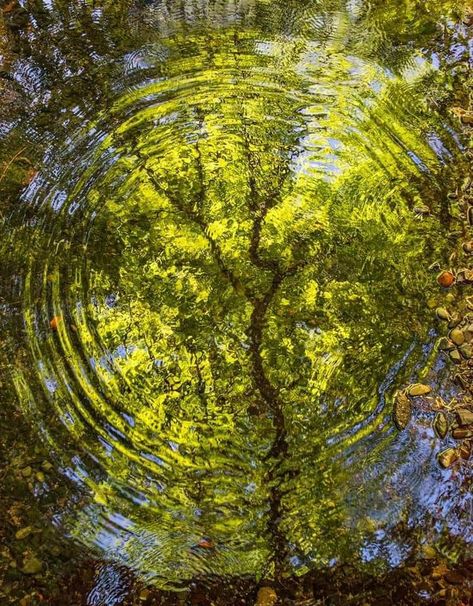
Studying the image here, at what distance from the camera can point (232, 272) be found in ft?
8.00

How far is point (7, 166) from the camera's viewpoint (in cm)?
259

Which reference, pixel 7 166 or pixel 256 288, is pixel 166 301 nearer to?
pixel 256 288

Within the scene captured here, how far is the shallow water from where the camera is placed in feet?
6.46

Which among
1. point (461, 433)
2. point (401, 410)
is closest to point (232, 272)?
point (401, 410)

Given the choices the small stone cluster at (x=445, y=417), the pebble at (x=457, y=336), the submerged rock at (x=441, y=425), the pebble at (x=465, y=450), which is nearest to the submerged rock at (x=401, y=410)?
the small stone cluster at (x=445, y=417)

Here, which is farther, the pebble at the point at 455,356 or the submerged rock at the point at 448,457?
the pebble at the point at 455,356

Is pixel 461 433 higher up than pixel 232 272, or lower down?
lower down

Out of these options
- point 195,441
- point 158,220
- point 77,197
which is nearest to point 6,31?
point 77,197

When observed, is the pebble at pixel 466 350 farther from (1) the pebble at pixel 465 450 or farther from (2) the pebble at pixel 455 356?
(1) the pebble at pixel 465 450

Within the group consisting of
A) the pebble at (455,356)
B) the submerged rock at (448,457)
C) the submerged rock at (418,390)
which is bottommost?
the submerged rock at (448,457)

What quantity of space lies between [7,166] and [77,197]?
376 mm

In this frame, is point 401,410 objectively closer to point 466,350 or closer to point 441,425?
point 441,425

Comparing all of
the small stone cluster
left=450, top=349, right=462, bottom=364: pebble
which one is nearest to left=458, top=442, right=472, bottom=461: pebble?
the small stone cluster

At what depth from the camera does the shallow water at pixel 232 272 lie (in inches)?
77.5
